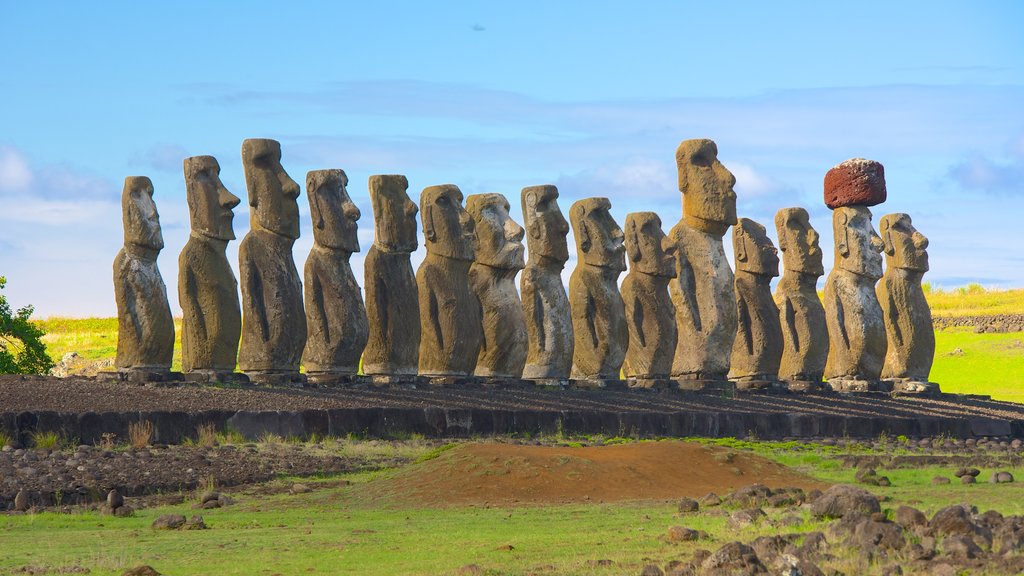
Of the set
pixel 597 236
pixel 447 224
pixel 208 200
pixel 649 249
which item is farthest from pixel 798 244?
pixel 208 200

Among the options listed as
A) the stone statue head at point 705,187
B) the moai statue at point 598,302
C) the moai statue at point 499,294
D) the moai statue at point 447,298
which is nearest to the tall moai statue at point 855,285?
the stone statue head at point 705,187

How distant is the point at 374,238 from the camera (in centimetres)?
2191

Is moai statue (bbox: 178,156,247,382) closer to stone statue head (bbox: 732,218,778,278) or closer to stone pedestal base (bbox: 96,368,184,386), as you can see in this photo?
stone pedestal base (bbox: 96,368,184,386)

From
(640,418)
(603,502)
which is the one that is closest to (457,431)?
(640,418)

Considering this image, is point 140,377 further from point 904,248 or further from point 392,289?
point 904,248

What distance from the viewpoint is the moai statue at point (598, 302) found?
24859 mm

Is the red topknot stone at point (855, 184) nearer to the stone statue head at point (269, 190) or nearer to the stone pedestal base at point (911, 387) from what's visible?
the stone pedestal base at point (911, 387)

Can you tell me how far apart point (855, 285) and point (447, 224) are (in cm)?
923

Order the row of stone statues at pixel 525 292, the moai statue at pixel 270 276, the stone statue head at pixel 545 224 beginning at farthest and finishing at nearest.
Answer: the stone statue head at pixel 545 224
the moai statue at pixel 270 276
the row of stone statues at pixel 525 292

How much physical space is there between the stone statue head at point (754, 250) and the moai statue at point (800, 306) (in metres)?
0.81

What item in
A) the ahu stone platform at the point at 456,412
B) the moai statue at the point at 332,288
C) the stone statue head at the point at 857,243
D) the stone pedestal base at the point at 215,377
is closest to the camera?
the ahu stone platform at the point at 456,412

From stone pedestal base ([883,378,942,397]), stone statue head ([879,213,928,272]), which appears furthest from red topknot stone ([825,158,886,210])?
stone pedestal base ([883,378,942,397])

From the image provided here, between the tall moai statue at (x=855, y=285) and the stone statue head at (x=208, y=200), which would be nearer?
the stone statue head at (x=208, y=200)

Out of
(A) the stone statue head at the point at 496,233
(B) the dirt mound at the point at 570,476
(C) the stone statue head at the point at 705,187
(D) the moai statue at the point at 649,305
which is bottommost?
(B) the dirt mound at the point at 570,476
